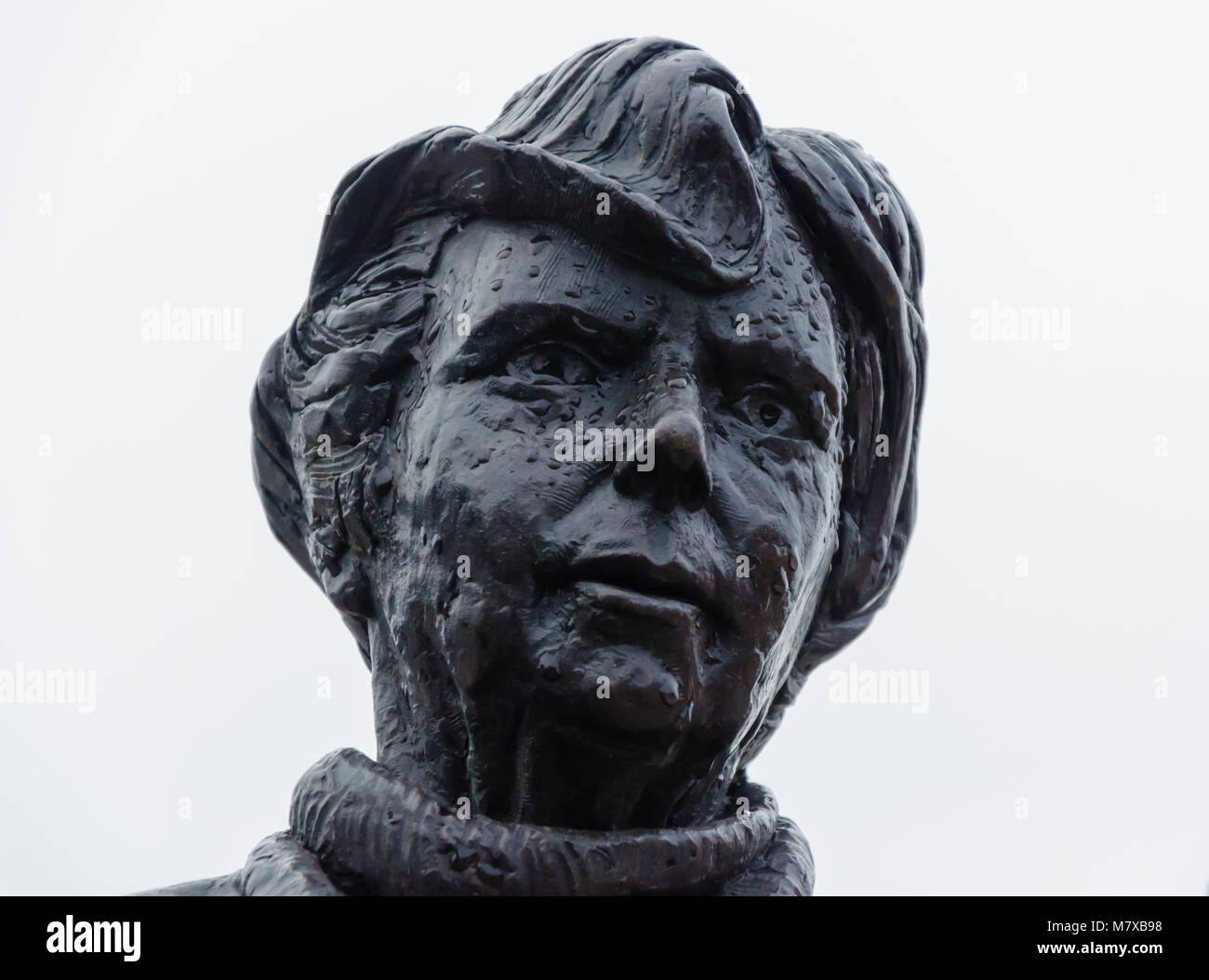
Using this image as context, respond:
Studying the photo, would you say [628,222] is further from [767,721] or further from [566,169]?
[767,721]

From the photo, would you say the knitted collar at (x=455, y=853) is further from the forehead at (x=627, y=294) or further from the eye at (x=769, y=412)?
the forehead at (x=627, y=294)

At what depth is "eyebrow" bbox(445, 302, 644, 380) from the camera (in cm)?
453

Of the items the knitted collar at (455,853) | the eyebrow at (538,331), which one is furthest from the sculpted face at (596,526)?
the knitted collar at (455,853)

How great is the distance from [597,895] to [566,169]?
163cm

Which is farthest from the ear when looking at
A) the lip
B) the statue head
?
the lip

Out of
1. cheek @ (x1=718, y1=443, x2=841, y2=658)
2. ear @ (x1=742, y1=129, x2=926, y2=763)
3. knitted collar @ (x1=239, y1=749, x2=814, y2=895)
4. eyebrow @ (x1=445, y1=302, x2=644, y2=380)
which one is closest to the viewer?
knitted collar @ (x1=239, y1=749, x2=814, y2=895)

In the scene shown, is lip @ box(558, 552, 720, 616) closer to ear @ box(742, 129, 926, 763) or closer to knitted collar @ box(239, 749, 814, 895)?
knitted collar @ box(239, 749, 814, 895)

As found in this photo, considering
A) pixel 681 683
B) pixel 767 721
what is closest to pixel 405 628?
pixel 681 683

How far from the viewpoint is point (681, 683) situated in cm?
423

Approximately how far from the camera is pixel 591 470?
4375mm

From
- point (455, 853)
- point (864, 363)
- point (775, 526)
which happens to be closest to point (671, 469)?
point (775, 526)

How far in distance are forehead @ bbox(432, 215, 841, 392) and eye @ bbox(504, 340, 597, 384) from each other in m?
Answer: 0.10

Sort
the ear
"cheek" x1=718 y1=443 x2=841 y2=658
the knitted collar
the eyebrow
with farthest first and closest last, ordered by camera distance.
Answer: the ear < the eyebrow < "cheek" x1=718 y1=443 x2=841 y2=658 < the knitted collar

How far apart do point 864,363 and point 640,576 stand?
39.6 inches
